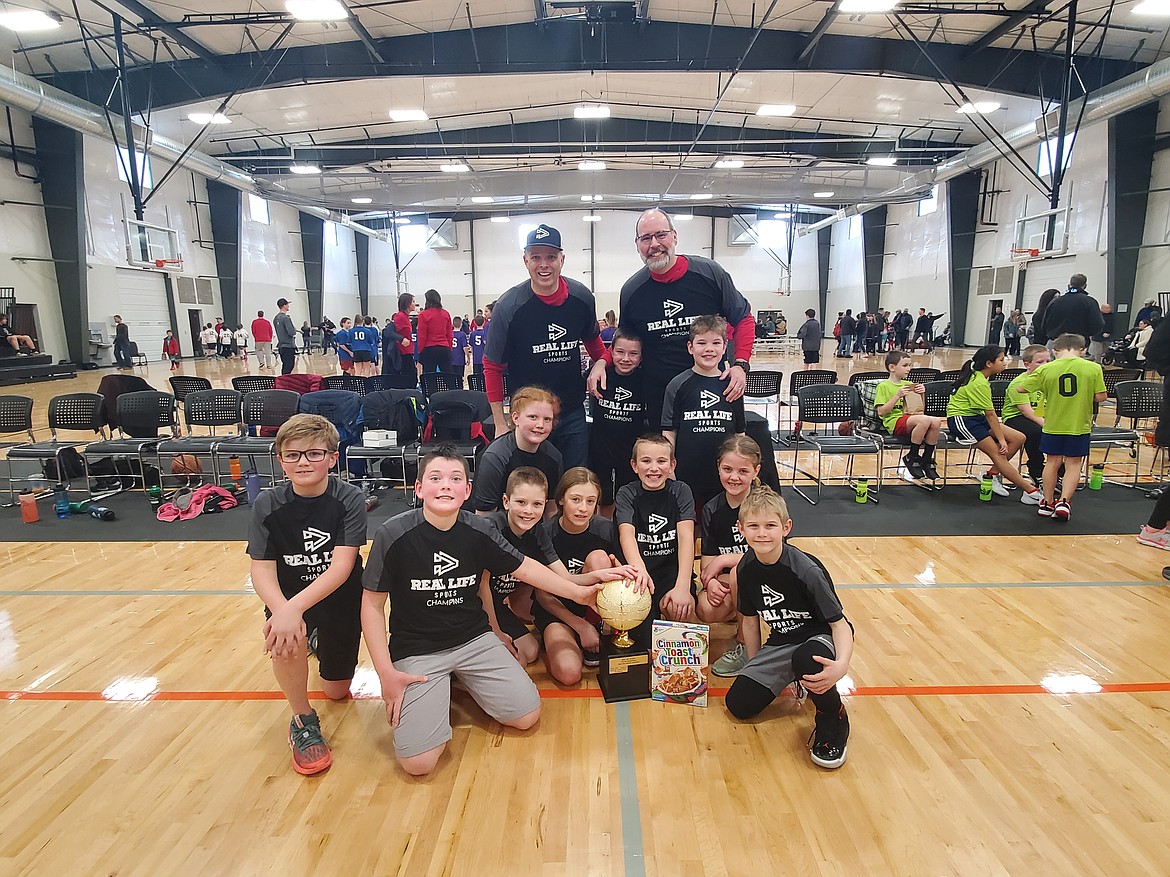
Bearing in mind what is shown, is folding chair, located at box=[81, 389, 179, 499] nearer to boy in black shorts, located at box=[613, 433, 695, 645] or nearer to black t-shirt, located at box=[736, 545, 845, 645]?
boy in black shorts, located at box=[613, 433, 695, 645]

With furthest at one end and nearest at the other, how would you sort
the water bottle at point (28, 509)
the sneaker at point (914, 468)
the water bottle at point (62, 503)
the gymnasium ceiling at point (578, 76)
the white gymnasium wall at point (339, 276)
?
the white gymnasium wall at point (339, 276) → the gymnasium ceiling at point (578, 76) → the sneaker at point (914, 468) → the water bottle at point (62, 503) → the water bottle at point (28, 509)

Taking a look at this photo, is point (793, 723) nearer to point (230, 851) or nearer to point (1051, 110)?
point (230, 851)

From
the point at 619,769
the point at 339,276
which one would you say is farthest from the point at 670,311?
the point at 339,276

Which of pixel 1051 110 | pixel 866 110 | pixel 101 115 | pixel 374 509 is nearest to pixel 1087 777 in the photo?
pixel 374 509

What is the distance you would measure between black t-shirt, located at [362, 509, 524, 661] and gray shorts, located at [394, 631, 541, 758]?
5 cm

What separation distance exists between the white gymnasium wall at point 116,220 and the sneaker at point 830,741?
1820 centimetres

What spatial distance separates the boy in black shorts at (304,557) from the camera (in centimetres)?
229

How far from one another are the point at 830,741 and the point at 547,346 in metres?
2.34

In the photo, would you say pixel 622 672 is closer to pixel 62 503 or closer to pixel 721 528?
pixel 721 528

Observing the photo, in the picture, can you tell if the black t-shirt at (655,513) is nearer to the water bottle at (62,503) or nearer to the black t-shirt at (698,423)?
the black t-shirt at (698,423)

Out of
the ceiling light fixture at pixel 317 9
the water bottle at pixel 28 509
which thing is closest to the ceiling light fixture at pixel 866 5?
the ceiling light fixture at pixel 317 9

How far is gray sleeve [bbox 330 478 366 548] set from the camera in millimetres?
2436

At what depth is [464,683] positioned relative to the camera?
8.21 ft

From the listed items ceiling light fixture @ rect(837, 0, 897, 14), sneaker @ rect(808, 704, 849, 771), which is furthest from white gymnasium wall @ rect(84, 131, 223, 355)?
sneaker @ rect(808, 704, 849, 771)
